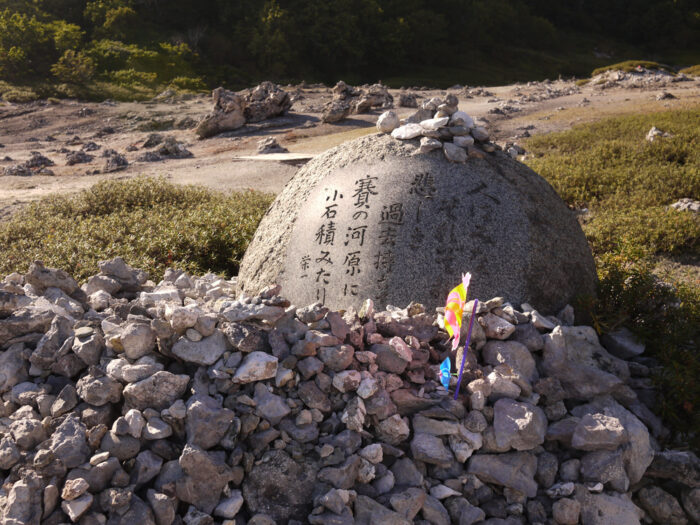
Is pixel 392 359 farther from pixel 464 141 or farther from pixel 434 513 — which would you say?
pixel 464 141

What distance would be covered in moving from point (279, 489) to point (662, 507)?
2081 millimetres

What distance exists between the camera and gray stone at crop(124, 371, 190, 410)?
2.93 meters

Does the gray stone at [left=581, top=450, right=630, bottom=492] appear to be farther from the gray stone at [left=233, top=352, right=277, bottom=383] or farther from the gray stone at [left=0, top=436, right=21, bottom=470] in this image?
the gray stone at [left=0, top=436, right=21, bottom=470]

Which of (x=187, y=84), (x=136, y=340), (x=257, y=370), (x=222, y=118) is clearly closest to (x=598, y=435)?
(x=257, y=370)

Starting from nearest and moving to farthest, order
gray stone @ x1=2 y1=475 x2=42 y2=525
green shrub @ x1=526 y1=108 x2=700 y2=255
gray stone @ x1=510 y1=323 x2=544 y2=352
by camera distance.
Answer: gray stone @ x1=2 y1=475 x2=42 y2=525 < gray stone @ x1=510 y1=323 x2=544 y2=352 < green shrub @ x1=526 y1=108 x2=700 y2=255

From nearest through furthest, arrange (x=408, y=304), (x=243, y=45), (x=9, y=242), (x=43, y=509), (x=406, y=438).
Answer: (x=43, y=509)
(x=406, y=438)
(x=408, y=304)
(x=9, y=242)
(x=243, y=45)

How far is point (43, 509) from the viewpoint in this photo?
8.52 feet

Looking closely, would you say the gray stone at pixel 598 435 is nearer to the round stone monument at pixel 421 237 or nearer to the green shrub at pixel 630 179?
the round stone monument at pixel 421 237

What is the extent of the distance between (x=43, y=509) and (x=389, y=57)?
125 ft

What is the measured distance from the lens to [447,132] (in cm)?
443

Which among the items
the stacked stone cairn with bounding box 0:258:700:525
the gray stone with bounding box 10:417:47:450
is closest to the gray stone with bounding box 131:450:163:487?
the stacked stone cairn with bounding box 0:258:700:525

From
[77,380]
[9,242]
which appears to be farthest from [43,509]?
[9,242]

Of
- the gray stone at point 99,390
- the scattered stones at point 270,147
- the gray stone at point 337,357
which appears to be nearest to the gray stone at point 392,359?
the gray stone at point 337,357

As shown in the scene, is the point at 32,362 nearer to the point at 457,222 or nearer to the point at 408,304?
the point at 408,304
